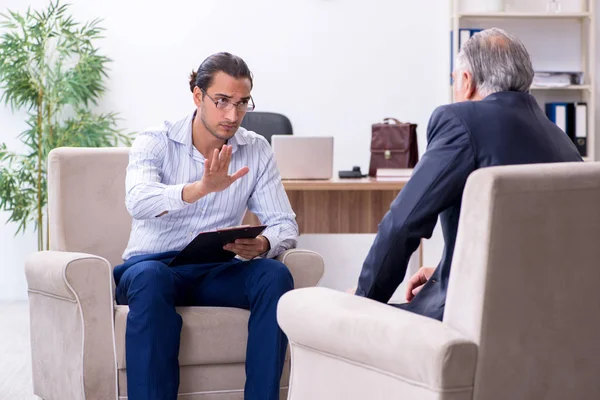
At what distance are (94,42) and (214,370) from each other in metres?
3.29

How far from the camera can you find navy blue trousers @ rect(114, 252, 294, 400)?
93.4 inches

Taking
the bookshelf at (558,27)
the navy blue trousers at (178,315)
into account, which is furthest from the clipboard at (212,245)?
the bookshelf at (558,27)

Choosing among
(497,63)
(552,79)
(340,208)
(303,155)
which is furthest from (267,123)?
(497,63)

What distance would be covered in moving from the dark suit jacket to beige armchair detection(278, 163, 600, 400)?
0.21m

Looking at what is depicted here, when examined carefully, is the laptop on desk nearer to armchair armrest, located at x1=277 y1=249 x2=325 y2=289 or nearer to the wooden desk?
the wooden desk

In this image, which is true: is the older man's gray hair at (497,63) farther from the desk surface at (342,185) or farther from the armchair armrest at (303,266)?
the desk surface at (342,185)

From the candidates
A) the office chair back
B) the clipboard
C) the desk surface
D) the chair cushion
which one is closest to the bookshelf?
the office chair back

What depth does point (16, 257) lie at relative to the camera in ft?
17.8

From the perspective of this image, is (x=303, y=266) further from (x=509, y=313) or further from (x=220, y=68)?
(x=509, y=313)

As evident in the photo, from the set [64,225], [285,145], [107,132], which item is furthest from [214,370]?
[107,132]

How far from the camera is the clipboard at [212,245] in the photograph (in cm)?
244

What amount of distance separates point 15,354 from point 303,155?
157 cm

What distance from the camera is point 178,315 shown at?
2.47 meters

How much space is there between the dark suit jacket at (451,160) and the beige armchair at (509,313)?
0.21 metres
